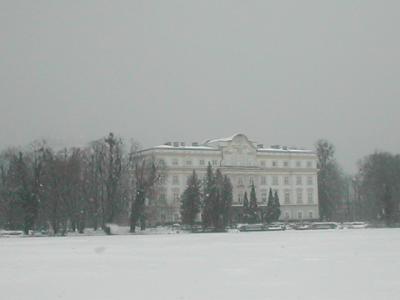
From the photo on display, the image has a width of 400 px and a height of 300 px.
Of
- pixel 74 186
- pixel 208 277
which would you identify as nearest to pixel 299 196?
pixel 74 186

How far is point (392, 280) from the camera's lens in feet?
58.9

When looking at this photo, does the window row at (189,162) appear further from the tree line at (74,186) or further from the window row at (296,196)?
the tree line at (74,186)

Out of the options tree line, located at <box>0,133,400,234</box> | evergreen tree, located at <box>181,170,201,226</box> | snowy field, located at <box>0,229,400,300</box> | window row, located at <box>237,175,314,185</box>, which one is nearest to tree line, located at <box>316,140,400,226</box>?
tree line, located at <box>0,133,400,234</box>

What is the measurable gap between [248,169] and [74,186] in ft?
162

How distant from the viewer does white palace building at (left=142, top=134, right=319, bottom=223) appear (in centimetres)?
11069

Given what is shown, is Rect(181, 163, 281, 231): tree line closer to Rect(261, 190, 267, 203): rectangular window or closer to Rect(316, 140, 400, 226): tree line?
Rect(316, 140, 400, 226): tree line

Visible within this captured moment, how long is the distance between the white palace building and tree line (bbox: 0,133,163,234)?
23138 mm

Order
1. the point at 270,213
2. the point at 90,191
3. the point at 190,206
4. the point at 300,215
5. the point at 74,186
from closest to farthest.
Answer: the point at 74,186, the point at 90,191, the point at 190,206, the point at 270,213, the point at 300,215

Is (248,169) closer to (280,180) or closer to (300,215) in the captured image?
(280,180)

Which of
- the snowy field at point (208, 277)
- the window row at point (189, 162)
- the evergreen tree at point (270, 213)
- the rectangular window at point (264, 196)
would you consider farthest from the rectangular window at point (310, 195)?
the snowy field at point (208, 277)

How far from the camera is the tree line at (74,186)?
72500 millimetres

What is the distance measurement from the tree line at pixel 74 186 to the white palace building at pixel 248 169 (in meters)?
23.1

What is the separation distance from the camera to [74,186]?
73.5m

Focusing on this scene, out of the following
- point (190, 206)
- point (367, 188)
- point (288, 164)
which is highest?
point (288, 164)
